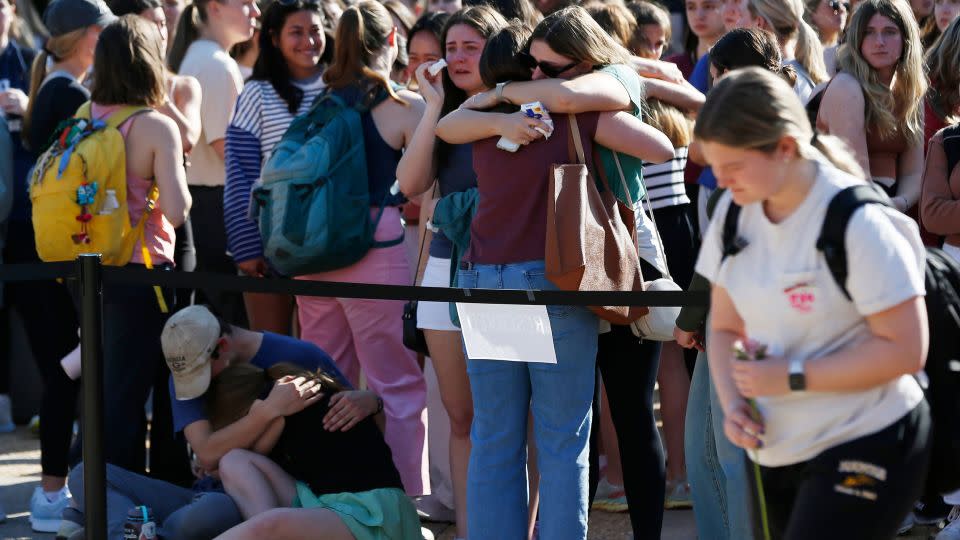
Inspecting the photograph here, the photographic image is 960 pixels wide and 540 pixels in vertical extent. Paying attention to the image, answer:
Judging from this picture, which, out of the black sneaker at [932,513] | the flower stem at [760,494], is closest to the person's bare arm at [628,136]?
the flower stem at [760,494]

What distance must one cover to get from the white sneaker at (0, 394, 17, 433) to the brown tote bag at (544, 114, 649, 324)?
4189 millimetres

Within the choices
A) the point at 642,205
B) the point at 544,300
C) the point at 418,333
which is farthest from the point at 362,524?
the point at 642,205

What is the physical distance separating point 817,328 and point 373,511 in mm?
2132

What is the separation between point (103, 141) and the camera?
5.14 m

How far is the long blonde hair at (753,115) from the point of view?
2.80 meters

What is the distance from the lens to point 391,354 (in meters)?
5.49

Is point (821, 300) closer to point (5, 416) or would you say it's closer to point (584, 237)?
point (584, 237)

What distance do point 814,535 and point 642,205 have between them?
189cm

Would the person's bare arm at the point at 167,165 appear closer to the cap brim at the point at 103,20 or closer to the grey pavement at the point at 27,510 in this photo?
the cap brim at the point at 103,20

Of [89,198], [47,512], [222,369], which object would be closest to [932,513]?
[222,369]

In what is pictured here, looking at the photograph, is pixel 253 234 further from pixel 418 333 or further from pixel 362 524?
pixel 362 524

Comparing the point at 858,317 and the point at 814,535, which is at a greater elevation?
the point at 858,317

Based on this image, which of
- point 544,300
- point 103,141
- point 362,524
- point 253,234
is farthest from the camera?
point 253,234

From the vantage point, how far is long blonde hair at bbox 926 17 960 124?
5.25m
